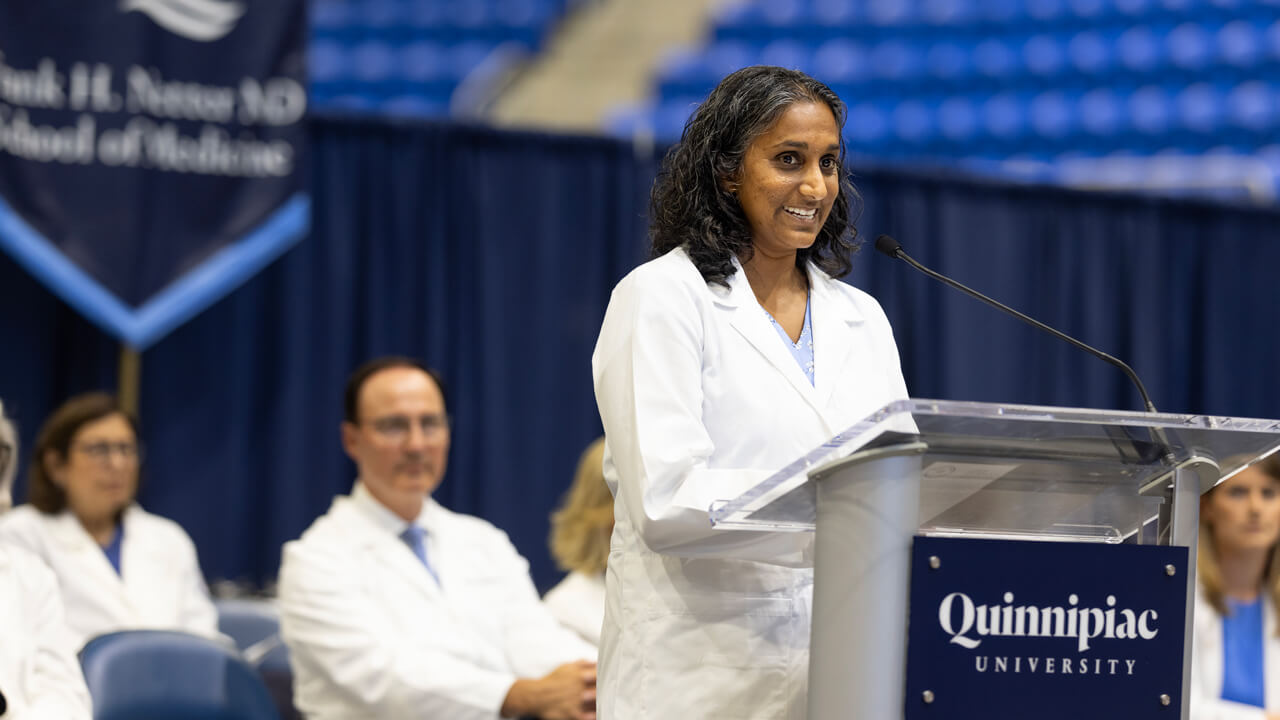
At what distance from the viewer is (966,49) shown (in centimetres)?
934

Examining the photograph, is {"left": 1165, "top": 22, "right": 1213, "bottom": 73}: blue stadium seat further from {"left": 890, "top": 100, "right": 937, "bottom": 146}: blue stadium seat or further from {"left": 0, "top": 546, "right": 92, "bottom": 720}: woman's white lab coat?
{"left": 0, "top": 546, "right": 92, "bottom": 720}: woman's white lab coat

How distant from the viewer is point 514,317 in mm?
5703

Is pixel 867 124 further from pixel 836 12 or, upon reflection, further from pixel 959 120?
pixel 836 12

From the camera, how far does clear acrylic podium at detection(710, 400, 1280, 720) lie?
1.30 metres

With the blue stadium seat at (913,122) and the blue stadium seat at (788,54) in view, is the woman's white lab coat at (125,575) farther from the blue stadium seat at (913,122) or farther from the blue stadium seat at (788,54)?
the blue stadium seat at (788,54)

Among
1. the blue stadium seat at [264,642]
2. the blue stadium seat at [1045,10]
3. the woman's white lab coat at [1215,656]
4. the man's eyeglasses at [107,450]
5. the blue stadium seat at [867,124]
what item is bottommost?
the blue stadium seat at [264,642]

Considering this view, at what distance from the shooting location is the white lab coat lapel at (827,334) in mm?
1635

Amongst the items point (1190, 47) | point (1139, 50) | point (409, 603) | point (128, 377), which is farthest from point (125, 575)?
point (1190, 47)

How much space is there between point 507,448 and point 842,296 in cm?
398

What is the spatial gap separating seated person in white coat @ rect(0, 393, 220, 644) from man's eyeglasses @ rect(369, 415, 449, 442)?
1254 mm

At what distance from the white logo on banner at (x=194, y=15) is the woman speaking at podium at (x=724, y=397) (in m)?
3.51

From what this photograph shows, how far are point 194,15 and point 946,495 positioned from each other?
4.03m

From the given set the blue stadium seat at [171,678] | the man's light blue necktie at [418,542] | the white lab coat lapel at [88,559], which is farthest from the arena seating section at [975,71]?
the blue stadium seat at [171,678]

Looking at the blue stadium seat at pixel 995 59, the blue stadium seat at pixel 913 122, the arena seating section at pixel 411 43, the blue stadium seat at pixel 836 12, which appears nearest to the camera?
the blue stadium seat at pixel 913 122
